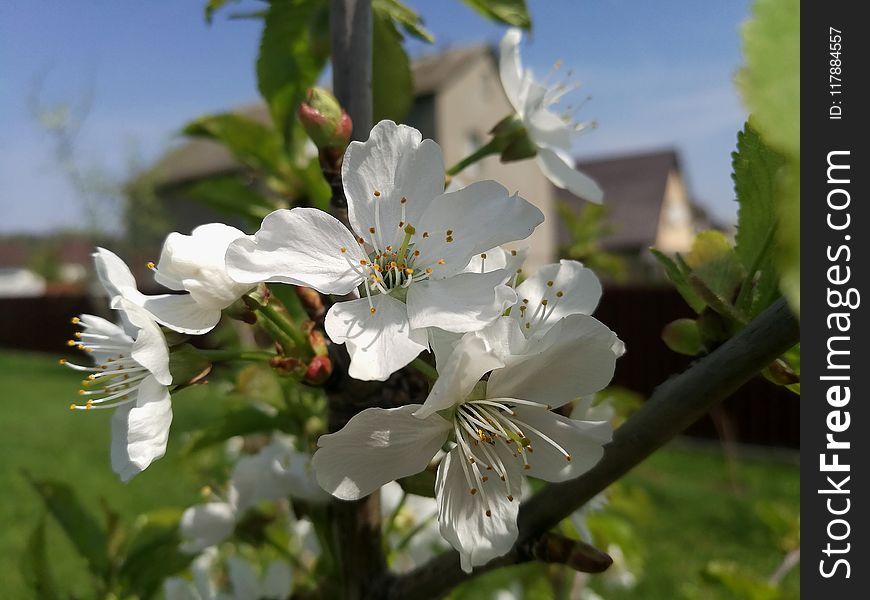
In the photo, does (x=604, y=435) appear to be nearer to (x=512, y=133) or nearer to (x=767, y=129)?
(x=767, y=129)

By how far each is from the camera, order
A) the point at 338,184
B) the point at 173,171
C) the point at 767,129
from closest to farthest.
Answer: the point at 767,129, the point at 338,184, the point at 173,171

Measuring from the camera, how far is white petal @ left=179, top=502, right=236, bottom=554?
0.92m

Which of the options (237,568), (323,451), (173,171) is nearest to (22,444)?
(237,568)

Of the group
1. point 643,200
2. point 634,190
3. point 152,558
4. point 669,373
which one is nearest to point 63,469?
point 669,373

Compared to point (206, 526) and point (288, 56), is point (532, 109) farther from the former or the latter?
point (206, 526)

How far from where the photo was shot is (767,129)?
31cm

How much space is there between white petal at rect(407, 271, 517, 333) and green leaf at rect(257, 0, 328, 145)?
0.53 metres

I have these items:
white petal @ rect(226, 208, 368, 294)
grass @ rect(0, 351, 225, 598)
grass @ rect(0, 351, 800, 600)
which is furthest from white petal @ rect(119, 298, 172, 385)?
grass @ rect(0, 351, 800, 600)

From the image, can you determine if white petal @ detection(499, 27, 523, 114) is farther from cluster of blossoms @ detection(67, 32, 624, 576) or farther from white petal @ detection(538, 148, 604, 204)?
cluster of blossoms @ detection(67, 32, 624, 576)

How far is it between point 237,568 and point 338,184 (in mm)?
629

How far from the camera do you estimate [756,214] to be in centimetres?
64

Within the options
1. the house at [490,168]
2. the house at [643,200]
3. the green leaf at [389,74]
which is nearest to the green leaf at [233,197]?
the green leaf at [389,74]

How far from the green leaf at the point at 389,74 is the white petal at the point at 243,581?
68 cm

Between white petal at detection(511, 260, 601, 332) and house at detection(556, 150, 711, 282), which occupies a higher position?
white petal at detection(511, 260, 601, 332)
